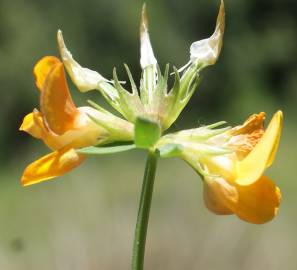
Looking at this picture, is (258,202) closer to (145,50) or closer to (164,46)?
(145,50)

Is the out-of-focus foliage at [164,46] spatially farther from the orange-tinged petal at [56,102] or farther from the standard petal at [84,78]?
the orange-tinged petal at [56,102]

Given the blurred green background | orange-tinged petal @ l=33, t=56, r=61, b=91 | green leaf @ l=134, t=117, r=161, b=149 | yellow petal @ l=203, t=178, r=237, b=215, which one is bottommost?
the blurred green background

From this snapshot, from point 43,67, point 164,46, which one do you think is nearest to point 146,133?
point 43,67

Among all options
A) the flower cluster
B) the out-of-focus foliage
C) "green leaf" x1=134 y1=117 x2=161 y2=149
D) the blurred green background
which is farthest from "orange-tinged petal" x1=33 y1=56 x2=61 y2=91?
the out-of-focus foliage

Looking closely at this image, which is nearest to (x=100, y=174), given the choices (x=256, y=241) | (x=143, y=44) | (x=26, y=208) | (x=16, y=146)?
(x=26, y=208)

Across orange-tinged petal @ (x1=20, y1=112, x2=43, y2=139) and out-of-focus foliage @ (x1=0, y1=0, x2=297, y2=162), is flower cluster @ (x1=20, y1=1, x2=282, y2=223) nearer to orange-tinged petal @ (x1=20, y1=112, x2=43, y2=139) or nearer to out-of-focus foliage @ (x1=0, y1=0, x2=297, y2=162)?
orange-tinged petal @ (x1=20, y1=112, x2=43, y2=139)
